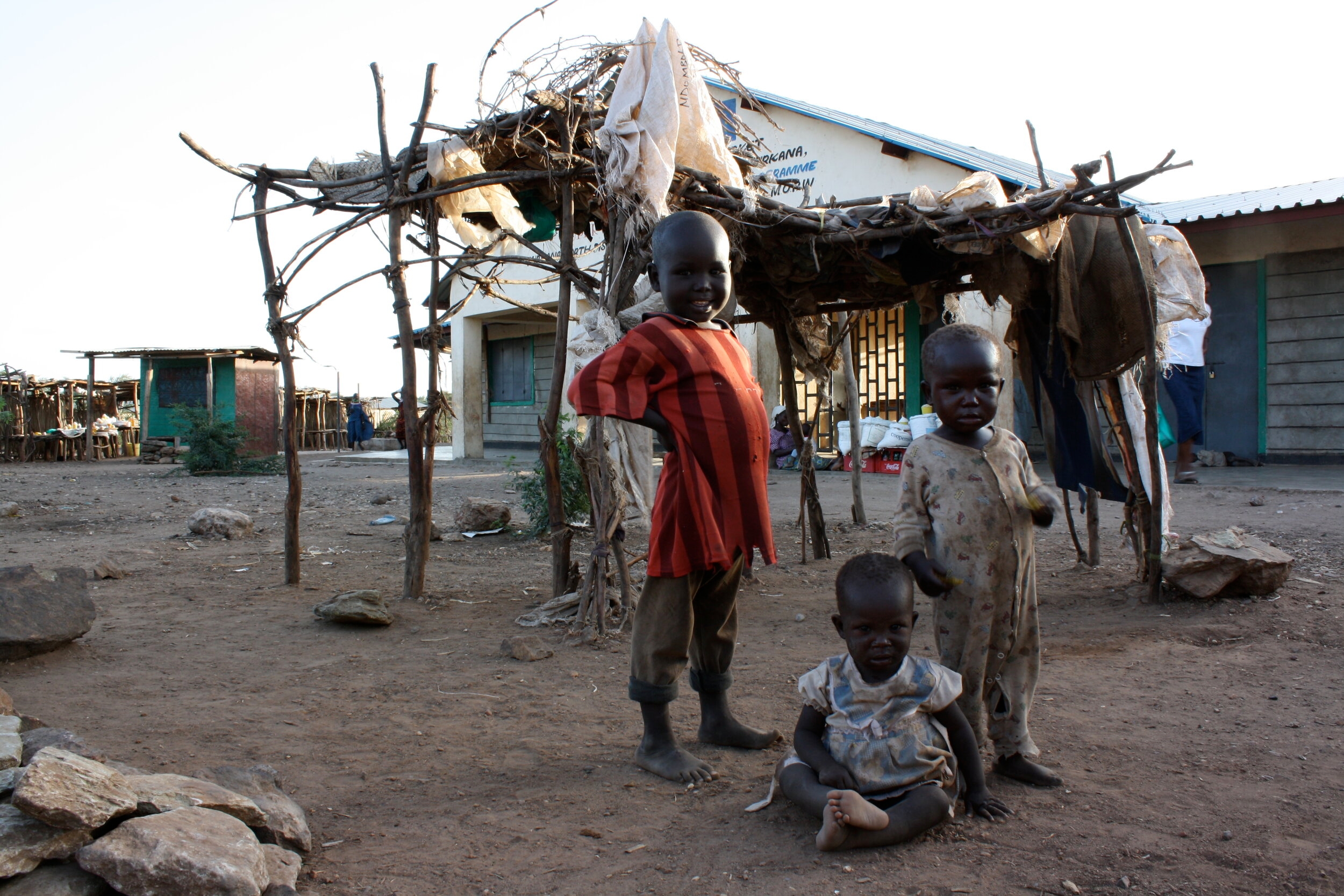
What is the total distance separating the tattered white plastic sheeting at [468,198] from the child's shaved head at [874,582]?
2953mm

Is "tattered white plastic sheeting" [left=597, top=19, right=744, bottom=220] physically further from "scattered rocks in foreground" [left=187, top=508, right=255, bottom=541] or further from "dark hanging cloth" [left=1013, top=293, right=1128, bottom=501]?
"scattered rocks in foreground" [left=187, top=508, right=255, bottom=541]

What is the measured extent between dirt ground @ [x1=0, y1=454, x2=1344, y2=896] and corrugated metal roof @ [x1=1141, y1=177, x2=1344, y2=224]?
434 cm

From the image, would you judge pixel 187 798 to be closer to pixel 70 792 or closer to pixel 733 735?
pixel 70 792

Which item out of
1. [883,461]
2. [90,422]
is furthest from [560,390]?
[90,422]

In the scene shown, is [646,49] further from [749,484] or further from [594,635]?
[594,635]

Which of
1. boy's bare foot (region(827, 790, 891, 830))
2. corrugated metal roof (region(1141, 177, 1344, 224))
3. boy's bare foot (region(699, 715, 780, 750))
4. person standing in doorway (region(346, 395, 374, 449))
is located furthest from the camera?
person standing in doorway (region(346, 395, 374, 449))

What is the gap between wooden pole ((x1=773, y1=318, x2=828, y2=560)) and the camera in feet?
19.4

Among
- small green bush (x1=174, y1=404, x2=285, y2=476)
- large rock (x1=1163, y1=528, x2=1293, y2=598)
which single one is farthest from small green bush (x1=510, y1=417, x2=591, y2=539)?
small green bush (x1=174, y1=404, x2=285, y2=476)

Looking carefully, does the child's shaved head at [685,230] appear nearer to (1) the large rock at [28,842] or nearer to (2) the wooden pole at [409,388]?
(1) the large rock at [28,842]

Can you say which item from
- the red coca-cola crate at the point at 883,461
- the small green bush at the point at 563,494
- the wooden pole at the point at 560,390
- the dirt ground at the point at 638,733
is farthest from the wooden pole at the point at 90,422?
the wooden pole at the point at 560,390

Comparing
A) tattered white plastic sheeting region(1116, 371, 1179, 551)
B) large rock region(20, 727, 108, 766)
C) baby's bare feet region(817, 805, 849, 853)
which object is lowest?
baby's bare feet region(817, 805, 849, 853)

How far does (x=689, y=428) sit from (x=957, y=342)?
72 centimetres

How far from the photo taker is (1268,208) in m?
8.62

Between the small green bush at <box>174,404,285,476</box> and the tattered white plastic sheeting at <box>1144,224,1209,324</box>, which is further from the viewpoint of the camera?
the small green bush at <box>174,404,285,476</box>
